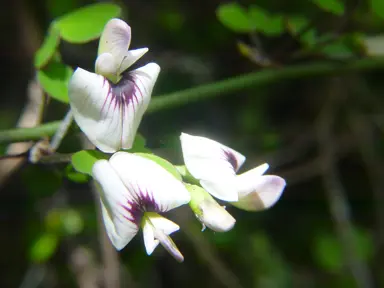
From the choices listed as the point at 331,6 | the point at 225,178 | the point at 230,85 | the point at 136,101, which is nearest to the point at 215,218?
the point at 225,178

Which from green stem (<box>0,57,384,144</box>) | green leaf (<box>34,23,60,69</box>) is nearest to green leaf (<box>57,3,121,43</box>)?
green leaf (<box>34,23,60,69</box>)

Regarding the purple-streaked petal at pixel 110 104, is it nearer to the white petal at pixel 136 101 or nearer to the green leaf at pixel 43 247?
the white petal at pixel 136 101

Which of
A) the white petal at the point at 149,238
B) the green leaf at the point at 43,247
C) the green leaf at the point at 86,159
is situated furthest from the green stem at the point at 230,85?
the green leaf at the point at 43,247

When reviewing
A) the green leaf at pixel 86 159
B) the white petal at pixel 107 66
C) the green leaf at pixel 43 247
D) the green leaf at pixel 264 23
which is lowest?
the green leaf at pixel 43 247

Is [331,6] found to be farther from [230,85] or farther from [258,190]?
[258,190]

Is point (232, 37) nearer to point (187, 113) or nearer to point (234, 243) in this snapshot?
point (187, 113)

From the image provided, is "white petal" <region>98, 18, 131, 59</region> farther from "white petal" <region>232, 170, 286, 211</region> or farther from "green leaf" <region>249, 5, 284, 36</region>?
"green leaf" <region>249, 5, 284, 36</region>
